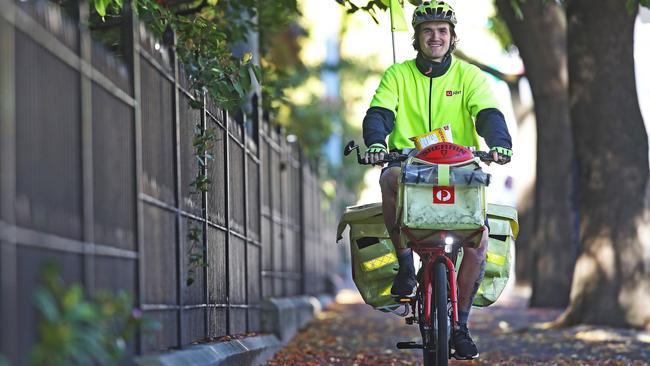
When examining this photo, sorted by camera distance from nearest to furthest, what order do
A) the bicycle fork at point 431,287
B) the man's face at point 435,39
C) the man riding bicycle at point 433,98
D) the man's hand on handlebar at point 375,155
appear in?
the bicycle fork at point 431,287 → the man's hand on handlebar at point 375,155 → the man riding bicycle at point 433,98 → the man's face at point 435,39

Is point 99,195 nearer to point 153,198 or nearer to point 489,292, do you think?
point 153,198

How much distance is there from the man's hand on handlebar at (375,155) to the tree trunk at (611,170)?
22.3ft

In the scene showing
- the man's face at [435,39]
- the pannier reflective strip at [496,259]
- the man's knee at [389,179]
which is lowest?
the pannier reflective strip at [496,259]

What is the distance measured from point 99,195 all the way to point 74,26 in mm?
690

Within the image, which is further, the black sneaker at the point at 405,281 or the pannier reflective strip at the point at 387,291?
the pannier reflective strip at the point at 387,291

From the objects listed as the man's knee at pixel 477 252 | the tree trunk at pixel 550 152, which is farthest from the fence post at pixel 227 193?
the tree trunk at pixel 550 152

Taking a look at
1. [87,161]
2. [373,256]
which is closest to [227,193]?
[373,256]

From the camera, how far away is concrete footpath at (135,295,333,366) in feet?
22.3

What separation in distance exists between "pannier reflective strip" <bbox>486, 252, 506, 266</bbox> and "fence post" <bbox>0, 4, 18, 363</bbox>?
4299mm

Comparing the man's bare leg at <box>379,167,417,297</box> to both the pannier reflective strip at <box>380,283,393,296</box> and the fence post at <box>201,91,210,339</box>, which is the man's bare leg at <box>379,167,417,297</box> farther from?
the fence post at <box>201,91,210,339</box>

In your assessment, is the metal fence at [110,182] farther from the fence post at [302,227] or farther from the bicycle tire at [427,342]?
the fence post at [302,227]

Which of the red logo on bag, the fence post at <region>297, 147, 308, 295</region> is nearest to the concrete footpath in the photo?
the fence post at <region>297, 147, 308, 295</region>

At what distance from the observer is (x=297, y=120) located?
32938mm

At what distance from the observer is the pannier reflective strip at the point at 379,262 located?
8.59 meters
